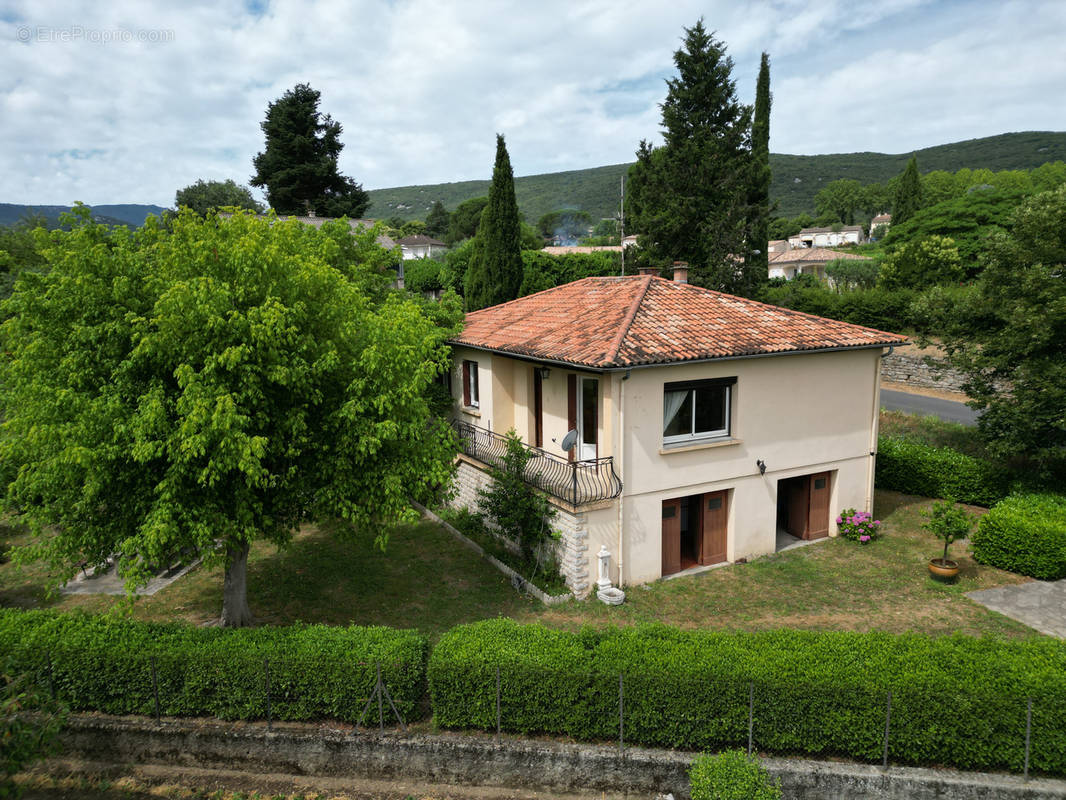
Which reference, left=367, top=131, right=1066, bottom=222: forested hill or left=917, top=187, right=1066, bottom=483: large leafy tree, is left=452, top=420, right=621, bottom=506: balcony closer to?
left=917, top=187, right=1066, bottom=483: large leafy tree

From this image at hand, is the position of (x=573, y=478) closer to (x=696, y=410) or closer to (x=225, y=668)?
(x=696, y=410)

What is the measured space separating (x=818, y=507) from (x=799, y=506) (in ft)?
1.51

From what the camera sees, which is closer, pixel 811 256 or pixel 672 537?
pixel 672 537

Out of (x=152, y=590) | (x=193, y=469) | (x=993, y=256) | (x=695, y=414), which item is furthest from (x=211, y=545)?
(x=993, y=256)

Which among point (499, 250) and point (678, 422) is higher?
point (499, 250)

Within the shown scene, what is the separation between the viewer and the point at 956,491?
18.6 meters

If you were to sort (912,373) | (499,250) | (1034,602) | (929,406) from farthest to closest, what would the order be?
(912,373) < (499,250) < (929,406) < (1034,602)

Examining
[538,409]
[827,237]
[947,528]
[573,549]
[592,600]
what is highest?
[827,237]

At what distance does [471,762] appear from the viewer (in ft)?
→ 28.8

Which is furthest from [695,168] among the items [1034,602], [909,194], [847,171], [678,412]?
[847,171]

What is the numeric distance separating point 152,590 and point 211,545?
20.8ft

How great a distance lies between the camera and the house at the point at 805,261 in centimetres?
7044

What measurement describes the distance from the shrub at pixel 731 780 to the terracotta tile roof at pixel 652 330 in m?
7.11

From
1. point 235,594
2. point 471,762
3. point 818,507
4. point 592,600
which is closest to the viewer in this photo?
point 471,762
